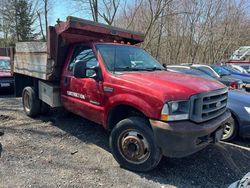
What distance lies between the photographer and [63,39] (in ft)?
17.1

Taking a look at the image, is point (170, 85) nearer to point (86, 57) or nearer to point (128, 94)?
point (128, 94)

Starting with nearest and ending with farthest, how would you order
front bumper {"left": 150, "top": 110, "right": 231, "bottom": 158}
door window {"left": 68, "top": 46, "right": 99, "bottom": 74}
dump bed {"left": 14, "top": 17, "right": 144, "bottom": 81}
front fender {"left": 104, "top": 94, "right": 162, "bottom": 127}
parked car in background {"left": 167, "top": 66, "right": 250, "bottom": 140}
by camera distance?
1. front bumper {"left": 150, "top": 110, "right": 231, "bottom": 158}
2. front fender {"left": 104, "top": 94, "right": 162, "bottom": 127}
3. door window {"left": 68, "top": 46, "right": 99, "bottom": 74}
4. dump bed {"left": 14, "top": 17, "right": 144, "bottom": 81}
5. parked car in background {"left": 167, "top": 66, "right": 250, "bottom": 140}

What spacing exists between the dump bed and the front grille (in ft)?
8.32

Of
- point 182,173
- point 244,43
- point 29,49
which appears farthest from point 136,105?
point 244,43

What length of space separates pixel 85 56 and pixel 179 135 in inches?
97.4

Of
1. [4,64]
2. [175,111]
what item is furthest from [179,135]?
[4,64]

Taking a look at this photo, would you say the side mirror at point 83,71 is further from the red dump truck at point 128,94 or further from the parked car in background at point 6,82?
the parked car in background at point 6,82

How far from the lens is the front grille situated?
3.48 metres

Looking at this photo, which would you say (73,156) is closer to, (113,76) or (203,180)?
(113,76)

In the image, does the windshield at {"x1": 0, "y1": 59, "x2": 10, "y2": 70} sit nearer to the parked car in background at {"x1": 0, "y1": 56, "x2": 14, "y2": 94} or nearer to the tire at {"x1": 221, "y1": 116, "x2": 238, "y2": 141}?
the parked car in background at {"x1": 0, "y1": 56, "x2": 14, "y2": 94}

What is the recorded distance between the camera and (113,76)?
4121 millimetres

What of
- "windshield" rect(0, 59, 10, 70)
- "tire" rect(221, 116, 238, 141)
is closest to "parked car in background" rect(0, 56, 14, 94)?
"windshield" rect(0, 59, 10, 70)

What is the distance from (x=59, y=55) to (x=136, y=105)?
8.11ft

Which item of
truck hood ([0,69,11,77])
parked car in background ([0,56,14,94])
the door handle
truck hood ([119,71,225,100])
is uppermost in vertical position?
truck hood ([119,71,225,100])
